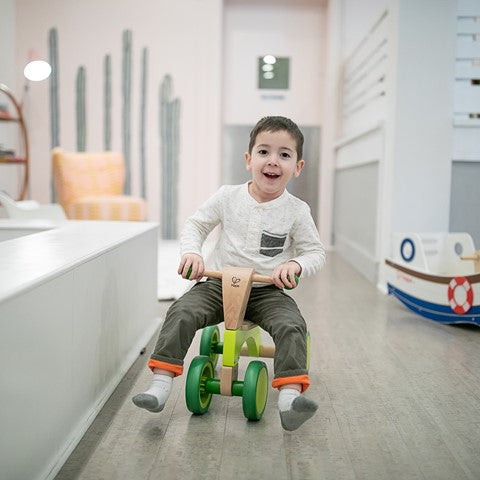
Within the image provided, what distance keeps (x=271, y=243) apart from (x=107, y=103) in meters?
4.07

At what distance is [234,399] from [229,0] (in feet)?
14.5

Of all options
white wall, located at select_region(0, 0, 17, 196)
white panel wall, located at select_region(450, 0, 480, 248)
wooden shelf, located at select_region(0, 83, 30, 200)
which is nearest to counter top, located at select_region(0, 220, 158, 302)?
white panel wall, located at select_region(450, 0, 480, 248)

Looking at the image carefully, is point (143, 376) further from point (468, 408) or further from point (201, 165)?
point (201, 165)

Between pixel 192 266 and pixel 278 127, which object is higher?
pixel 278 127

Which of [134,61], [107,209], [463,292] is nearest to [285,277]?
[463,292]

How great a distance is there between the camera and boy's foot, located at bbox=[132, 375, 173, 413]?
1311 millimetres

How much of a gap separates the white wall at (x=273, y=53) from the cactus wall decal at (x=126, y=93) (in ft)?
2.74

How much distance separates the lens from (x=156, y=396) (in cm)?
134

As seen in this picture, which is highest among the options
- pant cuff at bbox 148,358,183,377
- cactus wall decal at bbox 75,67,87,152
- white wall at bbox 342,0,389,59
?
white wall at bbox 342,0,389,59

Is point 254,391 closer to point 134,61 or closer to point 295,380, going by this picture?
point 295,380

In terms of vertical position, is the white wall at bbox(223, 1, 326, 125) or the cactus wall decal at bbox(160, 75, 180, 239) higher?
the white wall at bbox(223, 1, 326, 125)

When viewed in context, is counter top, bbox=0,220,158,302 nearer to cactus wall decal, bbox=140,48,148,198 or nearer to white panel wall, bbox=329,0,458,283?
white panel wall, bbox=329,0,458,283

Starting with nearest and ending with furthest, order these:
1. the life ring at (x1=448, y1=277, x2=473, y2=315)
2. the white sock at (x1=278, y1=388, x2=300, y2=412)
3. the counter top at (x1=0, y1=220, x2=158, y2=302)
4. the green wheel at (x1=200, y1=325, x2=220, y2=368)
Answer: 1. the counter top at (x1=0, y1=220, x2=158, y2=302)
2. the white sock at (x1=278, y1=388, x2=300, y2=412)
3. the green wheel at (x1=200, y1=325, x2=220, y2=368)
4. the life ring at (x1=448, y1=277, x2=473, y2=315)

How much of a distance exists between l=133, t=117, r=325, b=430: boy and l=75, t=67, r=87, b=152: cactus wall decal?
12.9 ft
